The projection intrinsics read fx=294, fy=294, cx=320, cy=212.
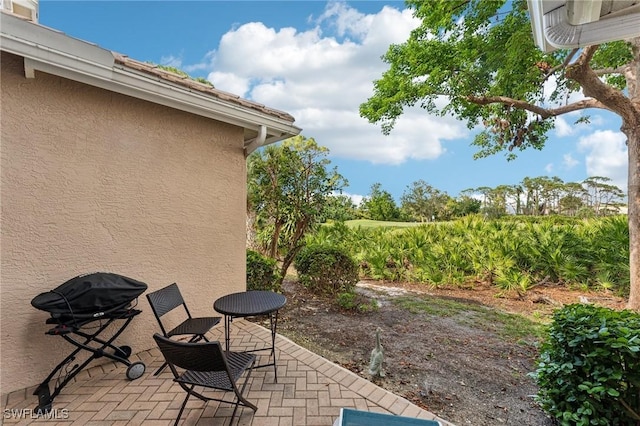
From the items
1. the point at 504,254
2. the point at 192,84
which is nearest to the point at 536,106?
the point at 504,254

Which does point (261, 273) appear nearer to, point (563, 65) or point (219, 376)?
point (219, 376)

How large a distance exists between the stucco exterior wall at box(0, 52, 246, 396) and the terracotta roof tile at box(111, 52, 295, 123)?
1.76 ft

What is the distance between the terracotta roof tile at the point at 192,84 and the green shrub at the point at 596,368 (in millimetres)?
4613

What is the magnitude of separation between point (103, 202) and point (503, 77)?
28.4 feet

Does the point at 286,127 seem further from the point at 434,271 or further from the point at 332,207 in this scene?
the point at 434,271

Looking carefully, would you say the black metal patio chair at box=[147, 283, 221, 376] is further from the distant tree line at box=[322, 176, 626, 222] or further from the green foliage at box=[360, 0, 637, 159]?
the distant tree line at box=[322, 176, 626, 222]

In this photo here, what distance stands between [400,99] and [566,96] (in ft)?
15.9

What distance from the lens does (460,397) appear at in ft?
11.1

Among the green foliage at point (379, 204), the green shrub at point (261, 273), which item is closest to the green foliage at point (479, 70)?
the green shrub at point (261, 273)

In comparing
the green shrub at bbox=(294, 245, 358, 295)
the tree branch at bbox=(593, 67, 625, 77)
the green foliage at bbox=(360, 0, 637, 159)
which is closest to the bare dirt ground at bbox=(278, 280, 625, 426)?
the green shrub at bbox=(294, 245, 358, 295)

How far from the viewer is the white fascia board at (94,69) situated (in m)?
2.86

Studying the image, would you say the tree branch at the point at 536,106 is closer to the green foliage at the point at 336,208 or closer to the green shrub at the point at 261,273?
the green foliage at the point at 336,208

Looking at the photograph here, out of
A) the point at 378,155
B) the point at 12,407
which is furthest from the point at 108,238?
the point at 378,155

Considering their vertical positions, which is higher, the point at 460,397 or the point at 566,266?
the point at 566,266
